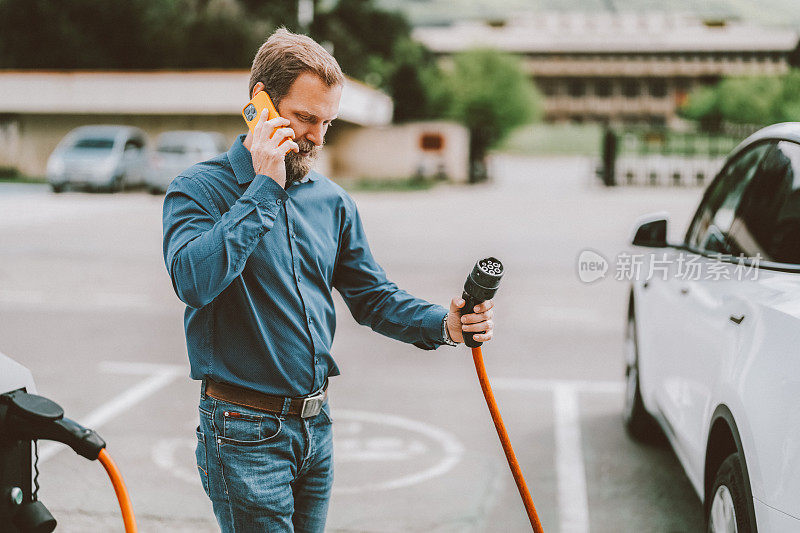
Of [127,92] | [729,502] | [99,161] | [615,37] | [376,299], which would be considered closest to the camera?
[376,299]

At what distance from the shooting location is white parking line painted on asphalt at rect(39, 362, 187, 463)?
17.3 feet

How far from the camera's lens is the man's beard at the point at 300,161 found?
92.4 inches

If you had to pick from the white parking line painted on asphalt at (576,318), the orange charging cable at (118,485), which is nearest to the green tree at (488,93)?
the white parking line painted on asphalt at (576,318)

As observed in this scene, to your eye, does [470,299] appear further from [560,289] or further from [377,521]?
[560,289]

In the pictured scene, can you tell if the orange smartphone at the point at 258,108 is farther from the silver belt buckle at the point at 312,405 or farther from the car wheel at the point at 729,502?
the car wheel at the point at 729,502

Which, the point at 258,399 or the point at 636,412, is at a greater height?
the point at 258,399

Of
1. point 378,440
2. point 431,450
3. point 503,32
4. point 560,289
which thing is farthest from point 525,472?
point 503,32

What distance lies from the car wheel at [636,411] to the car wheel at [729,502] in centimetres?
200

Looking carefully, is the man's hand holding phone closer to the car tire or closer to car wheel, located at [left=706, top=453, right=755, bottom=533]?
car wheel, located at [left=706, top=453, right=755, bottom=533]

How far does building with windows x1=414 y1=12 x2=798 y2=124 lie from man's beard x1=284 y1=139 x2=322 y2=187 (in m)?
119

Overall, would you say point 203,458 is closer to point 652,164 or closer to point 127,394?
point 127,394

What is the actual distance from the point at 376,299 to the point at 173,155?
2551 centimetres

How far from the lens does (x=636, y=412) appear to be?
214 inches

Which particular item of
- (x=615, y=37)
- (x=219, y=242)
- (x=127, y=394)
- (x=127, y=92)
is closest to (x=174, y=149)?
(x=127, y=92)
